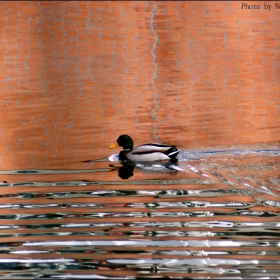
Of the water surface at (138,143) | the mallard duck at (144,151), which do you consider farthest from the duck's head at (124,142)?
the water surface at (138,143)

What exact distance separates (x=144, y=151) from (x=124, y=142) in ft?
1.92

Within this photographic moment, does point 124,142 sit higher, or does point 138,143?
point 124,142

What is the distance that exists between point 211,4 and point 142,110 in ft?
63.7

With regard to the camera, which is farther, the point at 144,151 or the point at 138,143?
the point at 138,143

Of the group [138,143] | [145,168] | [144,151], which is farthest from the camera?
[138,143]

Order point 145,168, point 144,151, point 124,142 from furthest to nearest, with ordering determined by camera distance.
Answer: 1. point 124,142
2. point 144,151
3. point 145,168

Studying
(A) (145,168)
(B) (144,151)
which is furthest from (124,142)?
(A) (145,168)

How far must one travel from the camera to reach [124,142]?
13.5 meters

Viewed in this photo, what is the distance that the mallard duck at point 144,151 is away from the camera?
12719 mm

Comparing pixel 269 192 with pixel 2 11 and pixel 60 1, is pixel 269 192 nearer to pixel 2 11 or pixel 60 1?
pixel 2 11

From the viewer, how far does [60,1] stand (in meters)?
37.5

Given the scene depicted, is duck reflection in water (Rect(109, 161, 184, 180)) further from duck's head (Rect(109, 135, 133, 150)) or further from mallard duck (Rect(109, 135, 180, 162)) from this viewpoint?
duck's head (Rect(109, 135, 133, 150))

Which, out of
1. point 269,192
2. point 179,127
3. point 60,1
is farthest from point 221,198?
point 60,1

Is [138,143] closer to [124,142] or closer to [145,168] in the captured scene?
[124,142]
